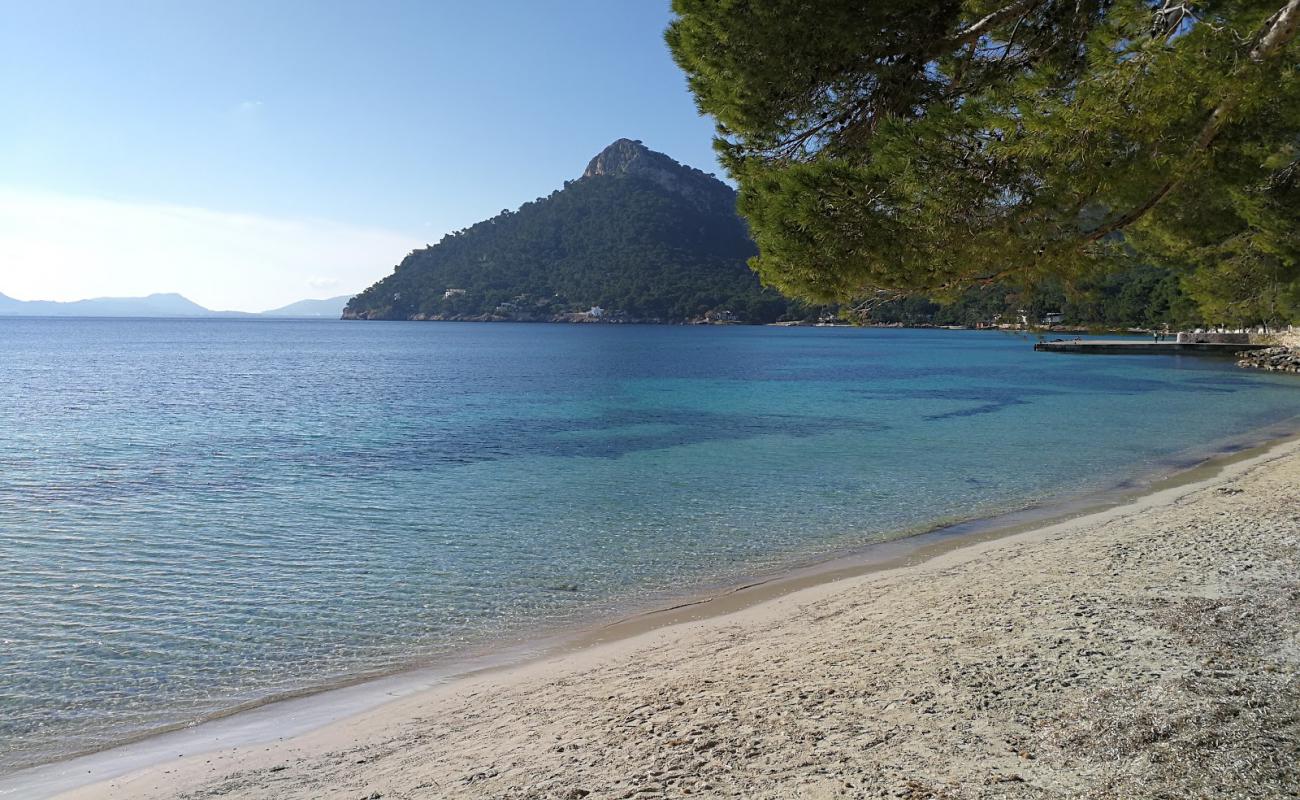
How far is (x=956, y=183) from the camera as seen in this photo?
589 centimetres

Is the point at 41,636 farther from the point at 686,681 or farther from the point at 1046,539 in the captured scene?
the point at 1046,539

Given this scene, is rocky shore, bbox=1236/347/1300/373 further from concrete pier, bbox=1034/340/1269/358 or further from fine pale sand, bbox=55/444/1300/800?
fine pale sand, bbox=55/444/1300/800

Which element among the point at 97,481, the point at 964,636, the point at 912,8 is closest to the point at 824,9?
the point at 912,8

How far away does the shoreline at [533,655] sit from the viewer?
5473mm

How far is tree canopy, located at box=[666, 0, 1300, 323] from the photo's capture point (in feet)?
18.2

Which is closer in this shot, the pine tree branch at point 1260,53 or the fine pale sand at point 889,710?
the fine pale sand at point 889,710

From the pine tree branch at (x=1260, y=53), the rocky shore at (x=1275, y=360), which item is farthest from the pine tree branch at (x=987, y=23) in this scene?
the rocky shore at (x=1275, y=360)

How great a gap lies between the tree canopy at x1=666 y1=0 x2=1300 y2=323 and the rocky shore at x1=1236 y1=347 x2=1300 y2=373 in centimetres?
4751

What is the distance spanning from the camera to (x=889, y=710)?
188 inches

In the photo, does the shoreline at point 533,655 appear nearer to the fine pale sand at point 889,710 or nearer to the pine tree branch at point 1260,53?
the fine pale sand at point 889,710

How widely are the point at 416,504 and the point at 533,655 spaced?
306 inches

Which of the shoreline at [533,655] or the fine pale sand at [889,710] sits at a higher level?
the fine pale sand at [889,710]

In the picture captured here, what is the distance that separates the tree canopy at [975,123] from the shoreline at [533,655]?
12.5ft

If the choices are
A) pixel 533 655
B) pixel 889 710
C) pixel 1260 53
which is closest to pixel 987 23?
pixel 1260 53
